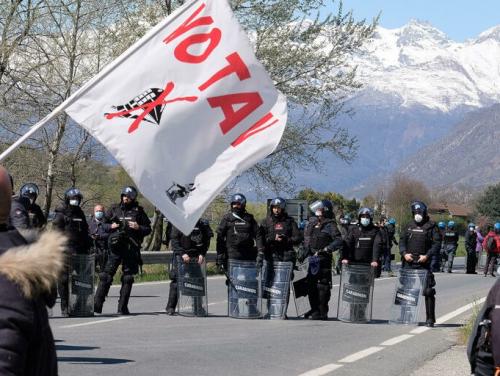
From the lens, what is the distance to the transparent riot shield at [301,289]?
17.1 meters

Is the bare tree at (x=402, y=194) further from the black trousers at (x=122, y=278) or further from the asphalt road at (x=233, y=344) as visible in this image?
the asphalt road at (x=233, y=344)

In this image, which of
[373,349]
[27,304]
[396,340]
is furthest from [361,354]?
[27,304]

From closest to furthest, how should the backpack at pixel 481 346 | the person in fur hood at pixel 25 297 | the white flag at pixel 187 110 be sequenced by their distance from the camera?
the person in fur hood at pixel 25 297 < the backpack at pixel 481 346 < the white flag at pixel 187 110

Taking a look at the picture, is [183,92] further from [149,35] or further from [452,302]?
[452,302]

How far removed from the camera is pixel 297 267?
1741cm

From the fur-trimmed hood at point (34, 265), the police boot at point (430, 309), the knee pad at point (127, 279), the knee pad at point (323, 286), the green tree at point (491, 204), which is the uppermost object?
the green tree at point (491, 204)

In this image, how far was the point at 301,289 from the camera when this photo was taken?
1712 centimetres

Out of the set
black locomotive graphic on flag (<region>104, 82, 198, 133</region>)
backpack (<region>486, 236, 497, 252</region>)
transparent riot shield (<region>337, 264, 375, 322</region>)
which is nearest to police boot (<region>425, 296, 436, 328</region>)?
transparent riot shield (<region>337, 264, 375, 322</region>)

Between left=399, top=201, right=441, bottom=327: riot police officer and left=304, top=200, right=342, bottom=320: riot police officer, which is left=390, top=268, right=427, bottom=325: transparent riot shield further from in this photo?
left=304, top=200, right=342, bottom=320: riot police officer

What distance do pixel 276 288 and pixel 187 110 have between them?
9.59 metres

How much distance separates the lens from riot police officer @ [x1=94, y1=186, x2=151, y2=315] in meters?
16.2

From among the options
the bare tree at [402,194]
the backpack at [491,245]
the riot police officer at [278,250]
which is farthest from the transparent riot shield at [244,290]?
the bare tree at [402,194]

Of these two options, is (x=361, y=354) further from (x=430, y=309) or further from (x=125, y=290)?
(x=125, y=290)

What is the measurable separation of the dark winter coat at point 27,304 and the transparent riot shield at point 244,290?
41.9 feet
